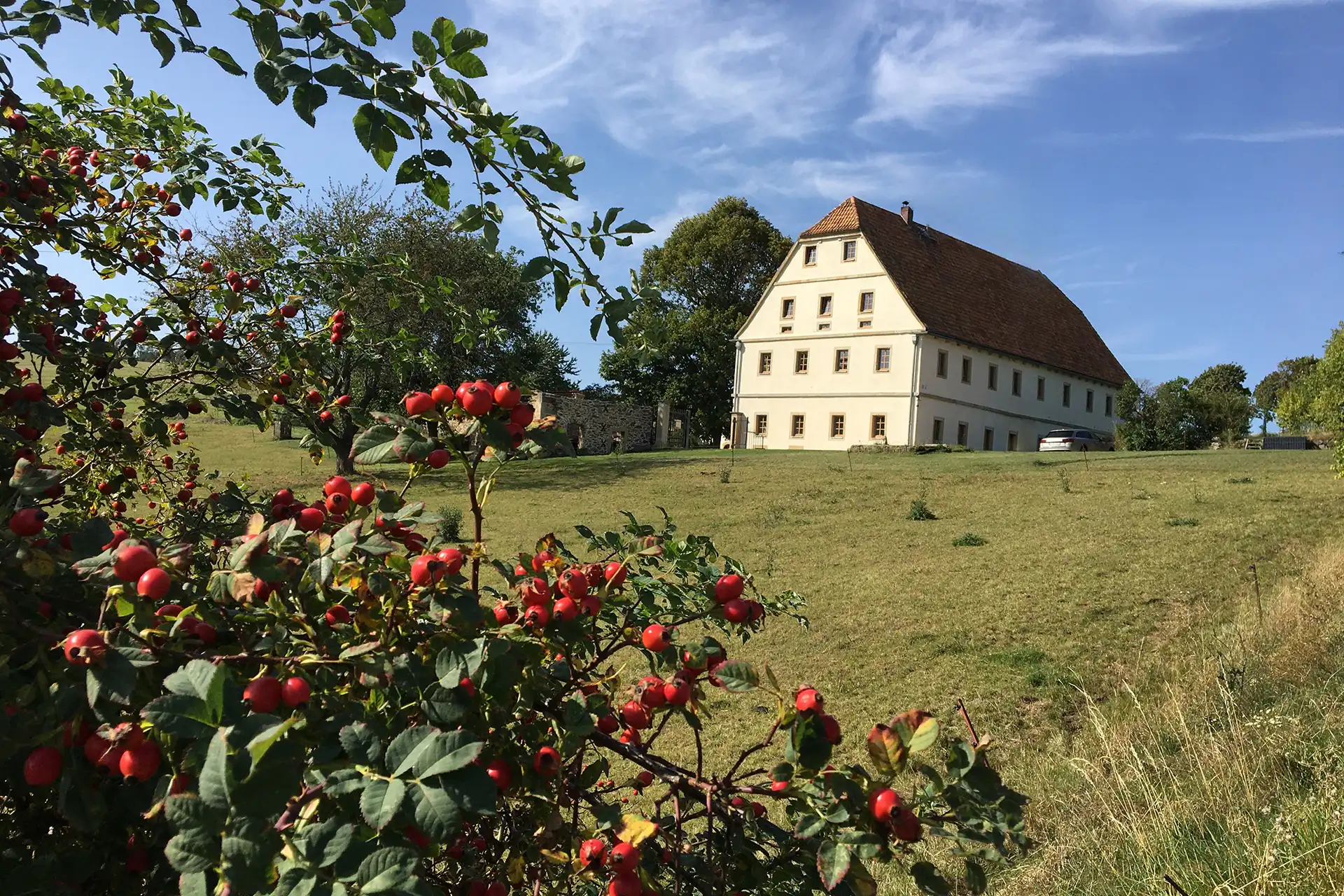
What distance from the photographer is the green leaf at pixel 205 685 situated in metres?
0.90

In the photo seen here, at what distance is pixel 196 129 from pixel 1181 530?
1180 cm

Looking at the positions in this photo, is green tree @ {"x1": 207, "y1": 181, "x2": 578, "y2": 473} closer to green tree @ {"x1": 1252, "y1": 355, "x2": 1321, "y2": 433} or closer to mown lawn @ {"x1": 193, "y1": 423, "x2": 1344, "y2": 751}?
mown lawn @ {"x1": 193, "y1": 423, "x2": 1344, "y2": 751}

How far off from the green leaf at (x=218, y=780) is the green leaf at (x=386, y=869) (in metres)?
0.16

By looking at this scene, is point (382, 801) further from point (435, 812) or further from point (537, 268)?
point (537, 268)

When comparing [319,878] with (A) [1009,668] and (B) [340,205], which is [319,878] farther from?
(B) [340,205]

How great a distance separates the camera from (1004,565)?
405 inches

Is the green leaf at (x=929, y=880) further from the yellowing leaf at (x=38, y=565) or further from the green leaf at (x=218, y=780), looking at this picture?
the yellowing leaf at (x=38, y=565)

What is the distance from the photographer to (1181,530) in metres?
11.4

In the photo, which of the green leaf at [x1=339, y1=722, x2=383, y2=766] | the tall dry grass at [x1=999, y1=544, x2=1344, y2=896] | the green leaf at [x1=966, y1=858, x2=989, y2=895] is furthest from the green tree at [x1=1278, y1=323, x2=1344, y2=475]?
the green leaf at [x1=339, y1=722, x2=383, y2=766]

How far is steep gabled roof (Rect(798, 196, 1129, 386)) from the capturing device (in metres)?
32.7

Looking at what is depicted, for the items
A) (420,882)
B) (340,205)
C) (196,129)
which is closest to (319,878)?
(420,882)

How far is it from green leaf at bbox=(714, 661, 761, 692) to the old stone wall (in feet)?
90.6

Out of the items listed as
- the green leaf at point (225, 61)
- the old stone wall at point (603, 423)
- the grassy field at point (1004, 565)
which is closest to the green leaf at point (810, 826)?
the green leaf at point (225, 61)

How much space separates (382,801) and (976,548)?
11258 mm
